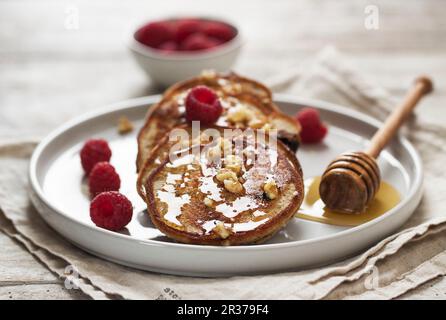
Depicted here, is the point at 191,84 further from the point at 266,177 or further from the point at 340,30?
the point at 340,30

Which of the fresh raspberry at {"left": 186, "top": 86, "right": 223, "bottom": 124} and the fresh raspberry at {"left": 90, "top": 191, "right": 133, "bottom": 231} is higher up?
the fresh raspberry at {"left": 186, "top": 86, "right": 223, "bottom": 124}

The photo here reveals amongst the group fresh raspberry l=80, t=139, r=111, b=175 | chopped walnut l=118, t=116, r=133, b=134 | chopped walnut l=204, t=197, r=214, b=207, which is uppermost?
chopped walnut l=204, t=197, r=214, b=207

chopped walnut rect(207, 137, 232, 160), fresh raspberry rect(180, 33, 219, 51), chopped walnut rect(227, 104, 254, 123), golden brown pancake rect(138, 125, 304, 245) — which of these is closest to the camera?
golden brown pancake rect(138, 125, 304, 245)

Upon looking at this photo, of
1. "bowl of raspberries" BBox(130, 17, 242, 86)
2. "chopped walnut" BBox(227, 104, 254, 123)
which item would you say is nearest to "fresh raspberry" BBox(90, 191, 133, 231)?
"chopped walnut" BBox(227, 104, 254, 123)

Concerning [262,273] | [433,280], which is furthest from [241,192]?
[433,280]

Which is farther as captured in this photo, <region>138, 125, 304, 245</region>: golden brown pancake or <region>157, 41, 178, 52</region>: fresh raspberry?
<region>157, 41, 178, 52</region>: fresh raspberry

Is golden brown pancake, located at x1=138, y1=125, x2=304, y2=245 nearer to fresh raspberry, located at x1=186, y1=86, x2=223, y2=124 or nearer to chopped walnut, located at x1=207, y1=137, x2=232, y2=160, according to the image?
chopped walnut, located at x1=207, y1=137, x2=232, y2=160
